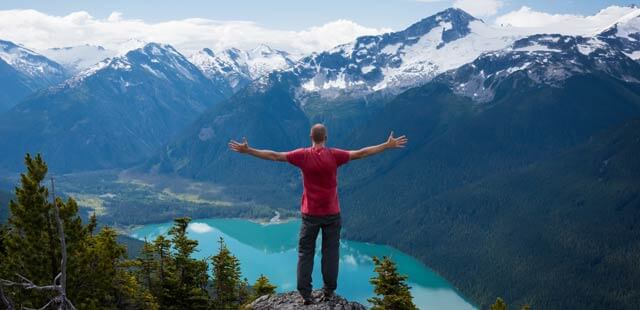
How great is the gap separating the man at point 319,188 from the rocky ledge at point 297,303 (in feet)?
2.18

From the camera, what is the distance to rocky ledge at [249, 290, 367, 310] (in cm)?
1672

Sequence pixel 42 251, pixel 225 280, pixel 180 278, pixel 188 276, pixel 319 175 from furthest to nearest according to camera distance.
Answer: pixel 225 280, pixel 188 276, pixel 180 278, pixel 42 251, pixel 319 175

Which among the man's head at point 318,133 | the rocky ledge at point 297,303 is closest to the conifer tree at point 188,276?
the rocky ledge at point 297,303

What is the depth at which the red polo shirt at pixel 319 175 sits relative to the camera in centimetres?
1508

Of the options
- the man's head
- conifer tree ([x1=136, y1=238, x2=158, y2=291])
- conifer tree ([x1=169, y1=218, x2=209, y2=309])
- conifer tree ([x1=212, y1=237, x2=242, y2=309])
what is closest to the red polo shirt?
the man's head

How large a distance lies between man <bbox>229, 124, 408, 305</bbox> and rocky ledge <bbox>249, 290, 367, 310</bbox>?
67cm

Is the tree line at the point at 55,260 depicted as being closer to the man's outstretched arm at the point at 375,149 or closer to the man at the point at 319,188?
the man at the point at 319,188

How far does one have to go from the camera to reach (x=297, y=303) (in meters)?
17.0

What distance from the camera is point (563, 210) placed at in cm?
19925

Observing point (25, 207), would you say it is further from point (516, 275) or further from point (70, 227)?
point (516, 275)

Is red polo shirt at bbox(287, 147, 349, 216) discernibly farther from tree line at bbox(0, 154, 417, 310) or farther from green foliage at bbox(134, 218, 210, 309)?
green foliage at bbox(134, 218, 210, 309)

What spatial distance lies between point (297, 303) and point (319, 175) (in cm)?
410

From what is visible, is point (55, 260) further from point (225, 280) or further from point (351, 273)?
point (351, 273)

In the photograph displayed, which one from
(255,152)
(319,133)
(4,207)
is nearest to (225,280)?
(255,152)
